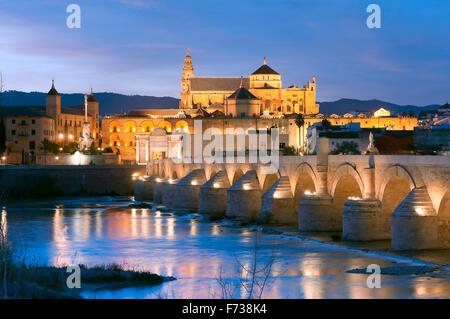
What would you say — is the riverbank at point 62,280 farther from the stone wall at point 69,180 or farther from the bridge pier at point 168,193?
the stone wall at point 69,180

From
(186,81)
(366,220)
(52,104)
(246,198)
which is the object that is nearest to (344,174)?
(366,220)

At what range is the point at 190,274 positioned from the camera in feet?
74.4

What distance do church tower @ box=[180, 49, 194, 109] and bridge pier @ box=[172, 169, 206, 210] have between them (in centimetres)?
7405

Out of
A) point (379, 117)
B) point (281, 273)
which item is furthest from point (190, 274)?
point (379, 117)

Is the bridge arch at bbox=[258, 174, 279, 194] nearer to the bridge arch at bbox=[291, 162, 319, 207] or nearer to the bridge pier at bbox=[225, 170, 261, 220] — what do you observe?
the bridge pier at bbox=[225, 170, 261, 220]

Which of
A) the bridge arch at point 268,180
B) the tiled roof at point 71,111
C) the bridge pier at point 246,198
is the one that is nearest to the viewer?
the bridge arch at point 268,180

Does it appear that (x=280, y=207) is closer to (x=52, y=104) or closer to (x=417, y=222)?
(x=417, y=222)

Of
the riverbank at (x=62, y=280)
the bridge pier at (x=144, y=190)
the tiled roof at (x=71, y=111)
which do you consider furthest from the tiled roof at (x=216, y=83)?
the riverbank at (x=62, y=280)

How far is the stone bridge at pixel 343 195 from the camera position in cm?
2345

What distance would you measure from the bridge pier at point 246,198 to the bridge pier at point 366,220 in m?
12.3

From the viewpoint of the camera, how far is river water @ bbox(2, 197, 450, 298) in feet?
63.6

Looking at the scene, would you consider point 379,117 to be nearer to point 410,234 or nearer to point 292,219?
point 292,219
